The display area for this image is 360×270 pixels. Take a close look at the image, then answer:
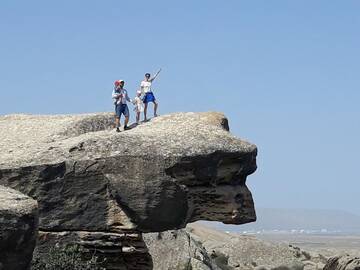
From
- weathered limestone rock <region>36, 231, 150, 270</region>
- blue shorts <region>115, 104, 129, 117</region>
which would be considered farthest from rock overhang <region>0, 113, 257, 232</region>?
blue shorts <region>115, 104, 129, 117</region>

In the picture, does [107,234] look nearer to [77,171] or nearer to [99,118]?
[77,171]

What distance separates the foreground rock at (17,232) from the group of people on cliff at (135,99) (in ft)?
24.5

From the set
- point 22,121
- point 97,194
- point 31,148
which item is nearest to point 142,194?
point 97,194

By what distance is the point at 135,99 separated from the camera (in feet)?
76.0

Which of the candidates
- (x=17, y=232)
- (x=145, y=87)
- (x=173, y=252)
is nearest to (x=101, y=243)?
(x=145, y=87)

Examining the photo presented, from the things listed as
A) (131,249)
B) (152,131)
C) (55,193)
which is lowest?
(131,249)

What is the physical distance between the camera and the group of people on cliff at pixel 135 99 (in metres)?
22.6

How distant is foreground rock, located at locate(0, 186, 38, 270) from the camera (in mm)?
14531

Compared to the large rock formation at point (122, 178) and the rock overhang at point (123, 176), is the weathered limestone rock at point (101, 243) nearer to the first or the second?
the large rock formation at point (122, 178)

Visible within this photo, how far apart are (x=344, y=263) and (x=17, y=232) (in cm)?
1526

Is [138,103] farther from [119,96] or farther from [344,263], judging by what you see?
[344,263]

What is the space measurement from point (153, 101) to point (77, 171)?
3503 millimetres

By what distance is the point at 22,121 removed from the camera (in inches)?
968

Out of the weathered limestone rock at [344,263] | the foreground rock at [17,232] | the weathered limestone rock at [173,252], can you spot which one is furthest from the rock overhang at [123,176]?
the weathered limestone rock at [173,252]
